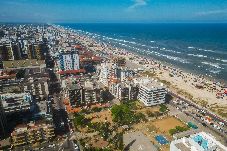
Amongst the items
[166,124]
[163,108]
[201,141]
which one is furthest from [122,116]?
[201,141]

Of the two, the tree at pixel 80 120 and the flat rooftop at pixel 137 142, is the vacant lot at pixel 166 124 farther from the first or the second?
the tree at pixel 80 120

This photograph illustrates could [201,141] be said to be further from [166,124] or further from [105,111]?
[105,111]

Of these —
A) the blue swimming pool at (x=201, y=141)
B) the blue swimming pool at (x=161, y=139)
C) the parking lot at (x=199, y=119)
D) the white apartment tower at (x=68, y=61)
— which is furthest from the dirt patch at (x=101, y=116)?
the white apartment tower at (x=68, y=61)

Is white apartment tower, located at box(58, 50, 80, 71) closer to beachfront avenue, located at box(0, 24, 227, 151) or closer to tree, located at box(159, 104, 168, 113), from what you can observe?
beachfront avenue, located at box(0, 24, 227, 151)

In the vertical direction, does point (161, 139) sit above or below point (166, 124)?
below

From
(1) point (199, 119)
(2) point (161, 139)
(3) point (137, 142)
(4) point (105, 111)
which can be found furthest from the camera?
(4) point (105, 111)

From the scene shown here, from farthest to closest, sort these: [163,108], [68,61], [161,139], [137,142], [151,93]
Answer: [68,61]
[151,93]
[163,108]
[161,139]
[137,142]

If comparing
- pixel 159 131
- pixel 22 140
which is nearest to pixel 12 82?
pixel 22 140

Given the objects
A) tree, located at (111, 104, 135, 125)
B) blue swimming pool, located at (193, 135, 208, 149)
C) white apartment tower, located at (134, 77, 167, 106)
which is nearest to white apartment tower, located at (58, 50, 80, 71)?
white apartment tower, located at (134, 77, 167, 106)

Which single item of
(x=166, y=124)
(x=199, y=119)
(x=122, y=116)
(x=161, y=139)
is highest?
(x=122, y=116)
